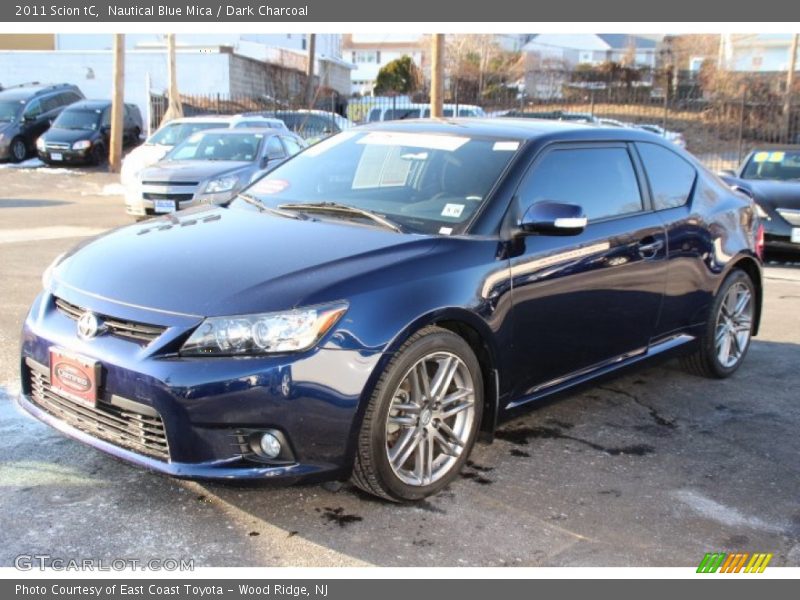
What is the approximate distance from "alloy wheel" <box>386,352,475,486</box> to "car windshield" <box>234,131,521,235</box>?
0.70m

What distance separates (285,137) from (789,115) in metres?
20.8

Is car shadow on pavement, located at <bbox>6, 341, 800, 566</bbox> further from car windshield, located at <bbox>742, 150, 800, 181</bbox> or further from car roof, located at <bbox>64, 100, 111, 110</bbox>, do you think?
car roof, located at <bbox>64, 100, 111, 110</bbox>

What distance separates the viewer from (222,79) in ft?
113

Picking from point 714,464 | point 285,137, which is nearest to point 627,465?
point 714,464

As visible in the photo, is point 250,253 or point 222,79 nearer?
point 250,253

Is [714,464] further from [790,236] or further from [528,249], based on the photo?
[790,236]

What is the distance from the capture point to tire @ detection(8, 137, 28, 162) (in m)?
22.8

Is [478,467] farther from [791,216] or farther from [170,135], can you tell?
[170,135]

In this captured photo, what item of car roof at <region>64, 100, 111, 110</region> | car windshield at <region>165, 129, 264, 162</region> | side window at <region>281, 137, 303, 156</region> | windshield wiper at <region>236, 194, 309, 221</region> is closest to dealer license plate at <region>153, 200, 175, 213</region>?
car windshield at <region>165, 129, 264, 162</region>

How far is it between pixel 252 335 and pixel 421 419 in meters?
0.89

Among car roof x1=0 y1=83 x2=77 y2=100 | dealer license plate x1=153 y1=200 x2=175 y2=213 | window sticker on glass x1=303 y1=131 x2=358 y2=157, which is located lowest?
dealer license plate x1=153 y1=200 x2=175 y2=213

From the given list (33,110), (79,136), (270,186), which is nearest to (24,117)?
(33,110)

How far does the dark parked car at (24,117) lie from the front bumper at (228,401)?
71.6 ft

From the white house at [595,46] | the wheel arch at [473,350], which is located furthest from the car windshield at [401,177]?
the white house at [595,46]
